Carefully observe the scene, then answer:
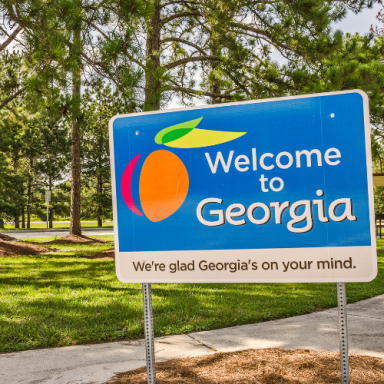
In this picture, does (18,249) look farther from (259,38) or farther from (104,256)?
(259,38)

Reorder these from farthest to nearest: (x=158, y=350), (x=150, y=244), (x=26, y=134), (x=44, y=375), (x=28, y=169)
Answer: (x=28, y=169), (x=26, y=134), (x=158, y=350), (x=44, y=375), (x=150, y=244)

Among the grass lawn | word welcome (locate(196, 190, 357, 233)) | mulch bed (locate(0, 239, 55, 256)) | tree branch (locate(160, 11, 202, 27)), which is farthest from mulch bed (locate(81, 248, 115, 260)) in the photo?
word welcome (locate(196, 190, 357, 233))

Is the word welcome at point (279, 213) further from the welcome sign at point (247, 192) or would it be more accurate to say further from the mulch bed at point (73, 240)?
the mulch bed at point (73, 240)

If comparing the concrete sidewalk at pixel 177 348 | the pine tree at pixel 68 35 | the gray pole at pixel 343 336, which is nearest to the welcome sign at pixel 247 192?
the gray pole at pixel 343 336

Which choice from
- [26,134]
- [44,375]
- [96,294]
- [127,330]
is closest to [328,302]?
[127,330]

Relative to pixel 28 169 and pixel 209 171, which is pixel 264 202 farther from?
pixel 28 169

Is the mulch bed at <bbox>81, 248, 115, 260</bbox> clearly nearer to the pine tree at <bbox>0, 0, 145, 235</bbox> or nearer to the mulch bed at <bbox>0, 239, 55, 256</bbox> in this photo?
the mulch bed at <bbox>0, 239, 55, 256</bbox>

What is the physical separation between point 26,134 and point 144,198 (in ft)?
115

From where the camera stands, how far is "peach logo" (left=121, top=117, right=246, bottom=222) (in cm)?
235

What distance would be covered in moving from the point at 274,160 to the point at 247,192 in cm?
23

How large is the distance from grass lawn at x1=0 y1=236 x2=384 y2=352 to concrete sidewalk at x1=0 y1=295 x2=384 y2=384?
0.27m

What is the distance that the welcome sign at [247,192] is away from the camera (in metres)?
2.12

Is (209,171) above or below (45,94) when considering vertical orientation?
below

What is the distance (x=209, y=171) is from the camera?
7.64 feet
